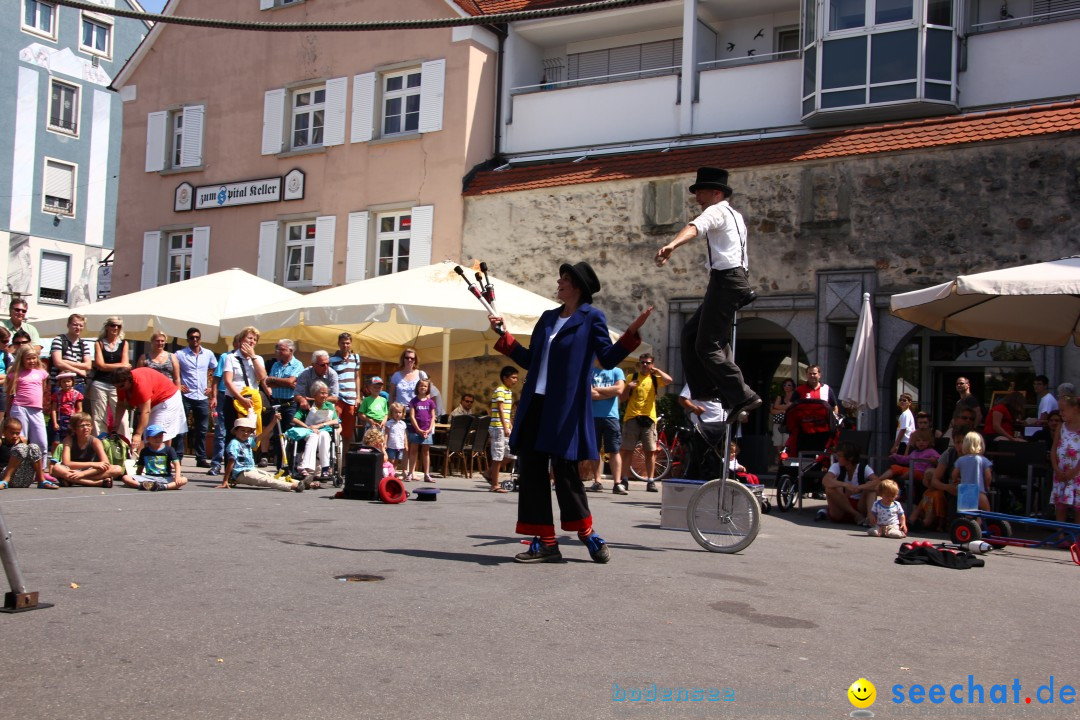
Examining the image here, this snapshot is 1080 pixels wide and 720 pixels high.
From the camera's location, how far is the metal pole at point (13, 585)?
4766mm

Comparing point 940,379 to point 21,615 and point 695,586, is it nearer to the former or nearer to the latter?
point 695,586

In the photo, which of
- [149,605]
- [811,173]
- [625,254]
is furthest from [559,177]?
[149,605]

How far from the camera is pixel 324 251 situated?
2516 cm

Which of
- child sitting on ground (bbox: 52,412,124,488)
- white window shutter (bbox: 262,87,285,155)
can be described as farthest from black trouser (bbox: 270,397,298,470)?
white window shutter (bbox: 262,87,285,155)

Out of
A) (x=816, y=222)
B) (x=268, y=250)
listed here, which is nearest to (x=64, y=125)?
(x=268, y=250)

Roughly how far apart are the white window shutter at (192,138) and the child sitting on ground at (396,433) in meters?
15.2

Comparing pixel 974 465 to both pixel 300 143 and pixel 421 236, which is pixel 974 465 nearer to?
pixel 421 236

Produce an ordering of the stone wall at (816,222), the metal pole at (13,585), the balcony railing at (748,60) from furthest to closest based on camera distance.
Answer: the balcony railing at (748,60) < the stone wall at (816,222) < the metal pole at (13,585)

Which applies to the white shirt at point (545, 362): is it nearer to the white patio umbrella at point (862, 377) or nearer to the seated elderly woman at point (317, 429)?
the seated elderly woman at point (317, 429)

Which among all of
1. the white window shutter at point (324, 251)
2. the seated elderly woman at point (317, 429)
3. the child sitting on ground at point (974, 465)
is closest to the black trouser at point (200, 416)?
the seated elderly woman at point (317, 429)

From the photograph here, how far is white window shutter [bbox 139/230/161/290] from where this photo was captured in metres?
28.0

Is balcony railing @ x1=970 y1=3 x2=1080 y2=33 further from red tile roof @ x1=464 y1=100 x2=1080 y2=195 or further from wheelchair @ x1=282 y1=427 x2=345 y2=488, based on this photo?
wheelchair @ x1=282 y1=427 x2=345 y2=488

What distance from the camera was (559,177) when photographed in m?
22.0

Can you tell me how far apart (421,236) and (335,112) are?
392 cm
